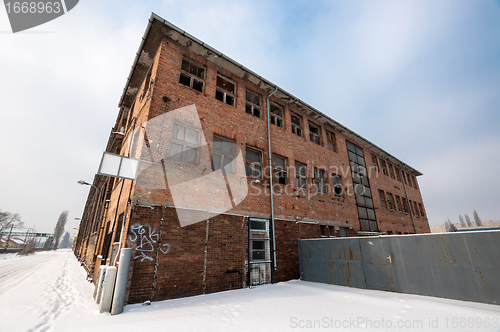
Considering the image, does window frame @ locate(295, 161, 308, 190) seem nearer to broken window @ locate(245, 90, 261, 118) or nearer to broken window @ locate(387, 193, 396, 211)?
broken window @ locate(245, 90, 261, 118)

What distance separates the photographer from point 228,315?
4.40 meters

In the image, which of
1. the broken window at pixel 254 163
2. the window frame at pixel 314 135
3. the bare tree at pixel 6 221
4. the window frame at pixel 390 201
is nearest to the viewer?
the broken window at pixel 254 163

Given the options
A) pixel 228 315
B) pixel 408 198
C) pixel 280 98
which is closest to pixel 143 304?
pixel 228 315

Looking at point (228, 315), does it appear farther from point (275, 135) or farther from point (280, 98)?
point (280, 98)

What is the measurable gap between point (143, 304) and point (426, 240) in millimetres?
7638

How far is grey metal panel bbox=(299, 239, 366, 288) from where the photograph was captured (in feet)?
23.1

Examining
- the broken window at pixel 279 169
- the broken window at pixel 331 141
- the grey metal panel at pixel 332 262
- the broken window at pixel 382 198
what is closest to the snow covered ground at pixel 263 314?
the grey metal panel at pixel 332 262

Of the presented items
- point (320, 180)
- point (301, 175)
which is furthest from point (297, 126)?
point (320, 180)

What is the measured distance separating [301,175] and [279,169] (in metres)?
1.53

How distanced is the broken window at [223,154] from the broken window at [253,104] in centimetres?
244

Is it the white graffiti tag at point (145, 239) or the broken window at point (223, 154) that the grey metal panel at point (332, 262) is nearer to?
the broken window at point (223, 154)

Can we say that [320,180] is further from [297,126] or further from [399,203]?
[399,203]

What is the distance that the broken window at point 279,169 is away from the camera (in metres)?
9.64

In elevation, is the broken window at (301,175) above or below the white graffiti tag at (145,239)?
above
